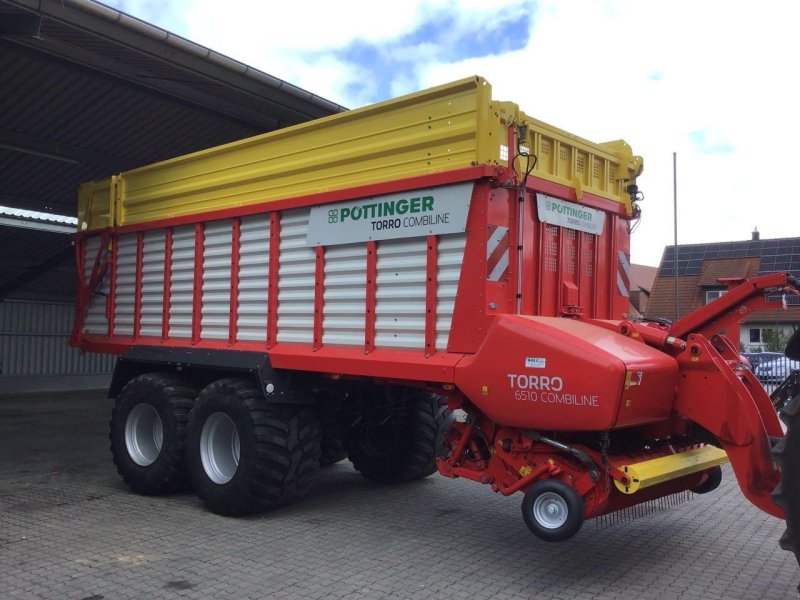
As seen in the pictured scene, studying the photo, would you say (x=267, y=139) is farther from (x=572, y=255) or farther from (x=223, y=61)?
(x=572, y=255)

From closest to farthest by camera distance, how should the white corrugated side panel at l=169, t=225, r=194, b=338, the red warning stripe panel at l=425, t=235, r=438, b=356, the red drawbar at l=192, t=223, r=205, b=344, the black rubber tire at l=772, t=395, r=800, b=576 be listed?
the black rubber tire at l=772, t=395, r=800, b=576 < the red warning stripe panel at l=425, t=235, r=438, b=356 < the red drawbar at l=192, t=223, r=205, b=344 < the white corrugated side panel at l=169, t=225, r=194, b=338

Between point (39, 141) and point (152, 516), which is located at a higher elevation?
point (39, 141)

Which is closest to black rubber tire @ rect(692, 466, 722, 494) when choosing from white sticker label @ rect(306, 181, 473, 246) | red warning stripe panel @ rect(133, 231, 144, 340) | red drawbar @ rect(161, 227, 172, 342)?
white sticker label @ rect(306, 181, 473, 246)

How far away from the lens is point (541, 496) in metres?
4.69

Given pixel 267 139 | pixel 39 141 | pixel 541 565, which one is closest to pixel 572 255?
pixel 541 565

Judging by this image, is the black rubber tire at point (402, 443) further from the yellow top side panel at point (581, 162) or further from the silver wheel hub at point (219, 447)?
the yellow top side panel at point (581, 162)

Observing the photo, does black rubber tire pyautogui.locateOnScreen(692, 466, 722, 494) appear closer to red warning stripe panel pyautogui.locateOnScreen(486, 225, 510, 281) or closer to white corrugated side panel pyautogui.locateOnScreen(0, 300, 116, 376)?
red warning stripe panel pyautogui.locateOnScreen(486, 225, 510, 281)

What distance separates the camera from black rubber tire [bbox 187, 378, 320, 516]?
19.9ft

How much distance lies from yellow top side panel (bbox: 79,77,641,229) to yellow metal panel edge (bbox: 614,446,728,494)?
6.93 feet

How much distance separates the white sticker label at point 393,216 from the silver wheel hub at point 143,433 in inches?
105

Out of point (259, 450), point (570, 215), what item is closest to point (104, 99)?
point (259, 450)

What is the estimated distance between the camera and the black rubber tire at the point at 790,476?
3908 millimetres

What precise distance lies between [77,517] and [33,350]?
12.6 metres

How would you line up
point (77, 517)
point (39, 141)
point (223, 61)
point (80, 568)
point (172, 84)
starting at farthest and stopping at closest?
1. point (39, 141)
2. point (172, 84)
3. point (223, 61)
4. point (77, 517)
5. point (80, 568)
